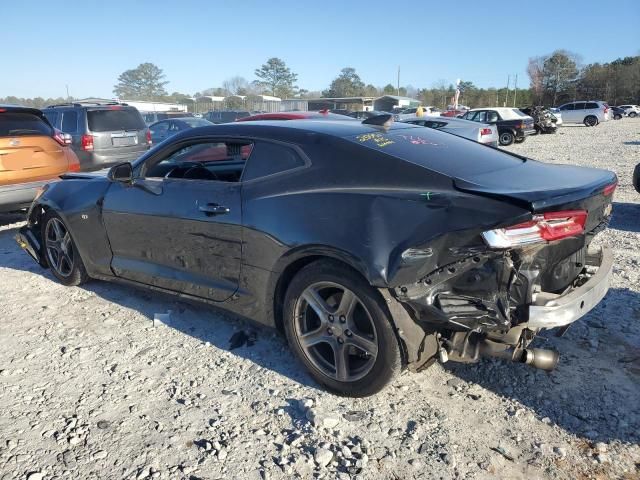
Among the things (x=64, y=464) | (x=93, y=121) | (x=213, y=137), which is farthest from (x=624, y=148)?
(x=64, y=464)

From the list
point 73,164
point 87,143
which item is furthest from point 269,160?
point 87,143

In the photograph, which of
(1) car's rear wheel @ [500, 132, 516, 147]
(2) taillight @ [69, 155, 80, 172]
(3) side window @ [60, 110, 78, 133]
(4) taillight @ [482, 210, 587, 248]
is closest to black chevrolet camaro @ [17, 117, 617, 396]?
(4) taillight @ [482, 210, 587, 248]

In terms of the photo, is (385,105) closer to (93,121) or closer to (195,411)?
(93,121)

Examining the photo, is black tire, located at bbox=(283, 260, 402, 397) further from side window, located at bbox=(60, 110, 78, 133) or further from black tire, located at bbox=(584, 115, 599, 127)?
black tire, located at bbox=(584, 115, 599, 127)

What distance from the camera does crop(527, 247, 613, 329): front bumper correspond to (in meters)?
2.54

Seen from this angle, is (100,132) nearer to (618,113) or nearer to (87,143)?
(87,143)

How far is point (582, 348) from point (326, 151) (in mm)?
2166

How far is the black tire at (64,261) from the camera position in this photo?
473cm

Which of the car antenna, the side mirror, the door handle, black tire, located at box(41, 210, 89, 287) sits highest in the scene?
the car antenna

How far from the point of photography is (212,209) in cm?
349

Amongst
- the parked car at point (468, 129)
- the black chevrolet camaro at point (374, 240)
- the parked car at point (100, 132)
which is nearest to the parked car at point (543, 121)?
the parked car at point (468, 129)

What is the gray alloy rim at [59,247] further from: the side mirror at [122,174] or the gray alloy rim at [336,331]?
the gray alloy rim at [336,331]

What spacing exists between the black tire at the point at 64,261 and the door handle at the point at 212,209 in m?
1.80

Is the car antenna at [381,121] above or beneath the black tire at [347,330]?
above
